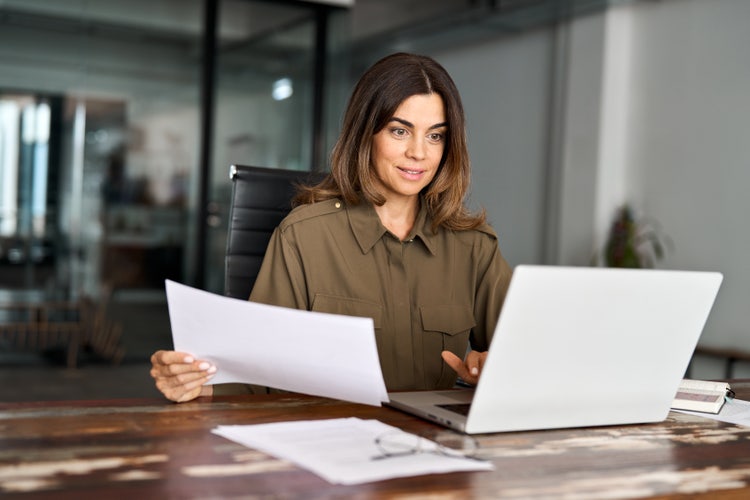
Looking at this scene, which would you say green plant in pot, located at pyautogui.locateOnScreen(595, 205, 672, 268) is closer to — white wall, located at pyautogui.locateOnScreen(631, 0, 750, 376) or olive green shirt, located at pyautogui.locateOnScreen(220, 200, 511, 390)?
white wall, located at pyautogui.locateOnScreen(631, 0, 750, 376)

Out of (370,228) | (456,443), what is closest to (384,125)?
(370,228)

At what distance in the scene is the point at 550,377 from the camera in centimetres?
124

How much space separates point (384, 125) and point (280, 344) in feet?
2.57

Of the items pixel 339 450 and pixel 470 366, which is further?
pixel 470 366

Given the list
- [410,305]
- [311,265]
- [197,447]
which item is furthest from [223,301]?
[410,305]

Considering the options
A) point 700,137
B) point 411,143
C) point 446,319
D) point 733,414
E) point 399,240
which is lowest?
point 733,414

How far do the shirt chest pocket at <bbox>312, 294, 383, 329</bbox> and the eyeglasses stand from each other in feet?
2.06

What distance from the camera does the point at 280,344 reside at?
4.07 feet

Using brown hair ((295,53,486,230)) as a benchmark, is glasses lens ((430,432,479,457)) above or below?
below

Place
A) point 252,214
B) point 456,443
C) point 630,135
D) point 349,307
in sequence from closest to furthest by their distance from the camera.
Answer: point 456,443
point 349,307
point 252,214
point 630,135

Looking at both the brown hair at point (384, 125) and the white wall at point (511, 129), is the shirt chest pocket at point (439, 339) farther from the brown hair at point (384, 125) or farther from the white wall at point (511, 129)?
the white wall at point (511, 129)

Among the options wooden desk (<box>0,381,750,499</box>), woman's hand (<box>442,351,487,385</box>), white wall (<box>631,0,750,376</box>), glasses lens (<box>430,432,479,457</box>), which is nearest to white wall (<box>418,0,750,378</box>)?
white wall (<box>631,0,750,376</box>)

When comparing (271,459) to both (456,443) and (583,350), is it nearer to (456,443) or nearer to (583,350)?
(456,443)

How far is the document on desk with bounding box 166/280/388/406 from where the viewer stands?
1.16 m
